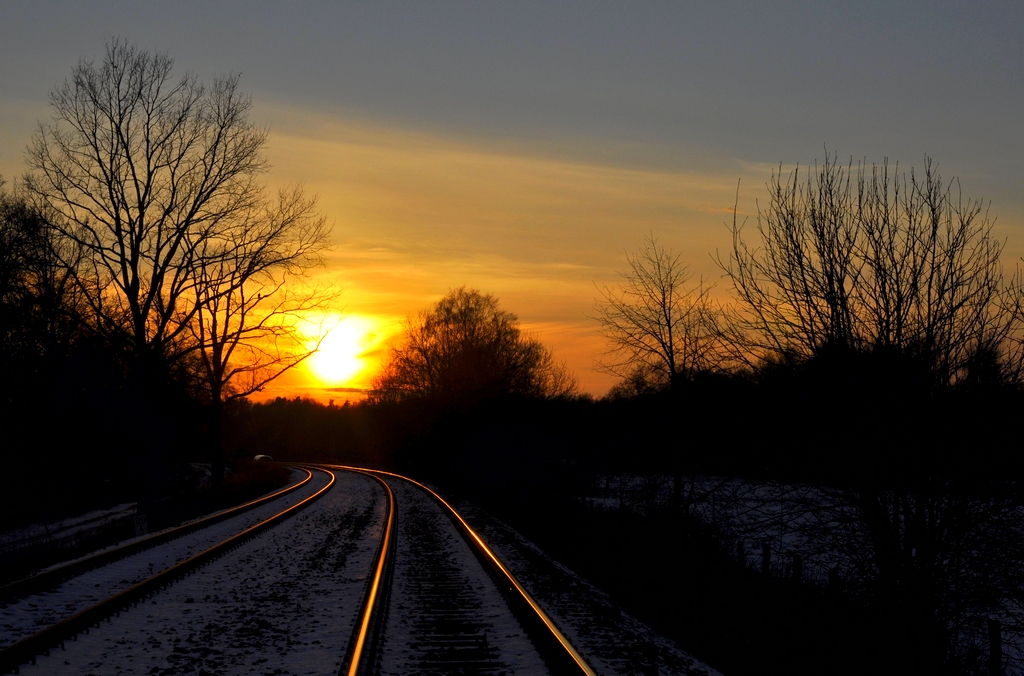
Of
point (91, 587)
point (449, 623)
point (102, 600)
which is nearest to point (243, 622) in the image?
point (102, 600)

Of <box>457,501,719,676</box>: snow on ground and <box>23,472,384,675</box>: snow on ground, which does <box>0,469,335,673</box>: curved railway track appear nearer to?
<box>23,472,384,675</box>: snow on ground

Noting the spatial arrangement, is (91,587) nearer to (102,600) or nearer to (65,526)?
(102,600)

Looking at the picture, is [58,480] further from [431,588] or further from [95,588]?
A: [431,588]

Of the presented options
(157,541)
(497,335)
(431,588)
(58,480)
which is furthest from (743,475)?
(497,335)

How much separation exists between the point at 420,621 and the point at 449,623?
14.8 inches

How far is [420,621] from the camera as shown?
9406mm

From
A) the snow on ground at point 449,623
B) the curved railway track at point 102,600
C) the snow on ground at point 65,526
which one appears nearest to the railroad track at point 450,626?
the snow on ground at point 449,623

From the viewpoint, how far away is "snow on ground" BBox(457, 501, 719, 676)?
7.77m

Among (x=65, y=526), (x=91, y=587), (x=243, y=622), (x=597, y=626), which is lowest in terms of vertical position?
(x=65, y=526)

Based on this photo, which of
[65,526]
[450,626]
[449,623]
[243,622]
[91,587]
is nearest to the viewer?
[450,626]

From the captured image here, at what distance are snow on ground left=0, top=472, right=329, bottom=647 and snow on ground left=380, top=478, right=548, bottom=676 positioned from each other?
12.5 ft

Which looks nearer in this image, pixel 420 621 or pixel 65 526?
pixel 420 621

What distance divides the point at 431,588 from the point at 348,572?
2158mm

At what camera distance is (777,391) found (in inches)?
368
